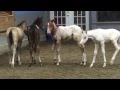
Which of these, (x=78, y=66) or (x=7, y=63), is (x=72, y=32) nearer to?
(x=78, y=66)

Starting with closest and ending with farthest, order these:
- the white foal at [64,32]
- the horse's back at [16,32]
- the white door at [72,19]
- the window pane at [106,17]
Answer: the horse's back at [16,32]
the white foal at [64,32]
the window pane at [106,17]
the white door at [72,19]

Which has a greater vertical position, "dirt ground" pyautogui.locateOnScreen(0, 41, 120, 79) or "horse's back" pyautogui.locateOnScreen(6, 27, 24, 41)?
"horse's back" pyautogui.locateOnScreen(6, 27, 24, 41)

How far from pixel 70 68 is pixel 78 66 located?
0.48 meters

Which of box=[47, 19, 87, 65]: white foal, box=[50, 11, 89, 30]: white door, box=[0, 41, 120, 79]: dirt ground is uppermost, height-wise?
box=[47, 19, 87, 65]: white foal

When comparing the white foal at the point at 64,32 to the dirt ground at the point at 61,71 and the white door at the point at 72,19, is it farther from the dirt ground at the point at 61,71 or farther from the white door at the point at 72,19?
the white door at the point at 72,19

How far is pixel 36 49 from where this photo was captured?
9.70m

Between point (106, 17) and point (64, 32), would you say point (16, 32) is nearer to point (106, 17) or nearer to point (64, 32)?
point (64, 32)

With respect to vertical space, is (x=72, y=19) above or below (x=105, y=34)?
below

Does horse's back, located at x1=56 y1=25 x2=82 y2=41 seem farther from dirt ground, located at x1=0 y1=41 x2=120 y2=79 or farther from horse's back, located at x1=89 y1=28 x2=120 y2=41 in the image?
dirt ground, located at x1=0 y1=41 x2=120 y2=79

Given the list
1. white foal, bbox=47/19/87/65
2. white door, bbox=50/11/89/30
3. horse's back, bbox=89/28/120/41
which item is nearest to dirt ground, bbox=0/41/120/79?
white foal, bbox=47/19/87/65

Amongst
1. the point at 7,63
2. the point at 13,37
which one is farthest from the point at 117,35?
the point at 7,63

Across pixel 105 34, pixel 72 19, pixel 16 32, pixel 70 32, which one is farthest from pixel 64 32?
pixel 72 19

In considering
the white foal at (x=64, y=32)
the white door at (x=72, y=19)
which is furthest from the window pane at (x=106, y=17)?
the white foal at (x=64, y=32)
